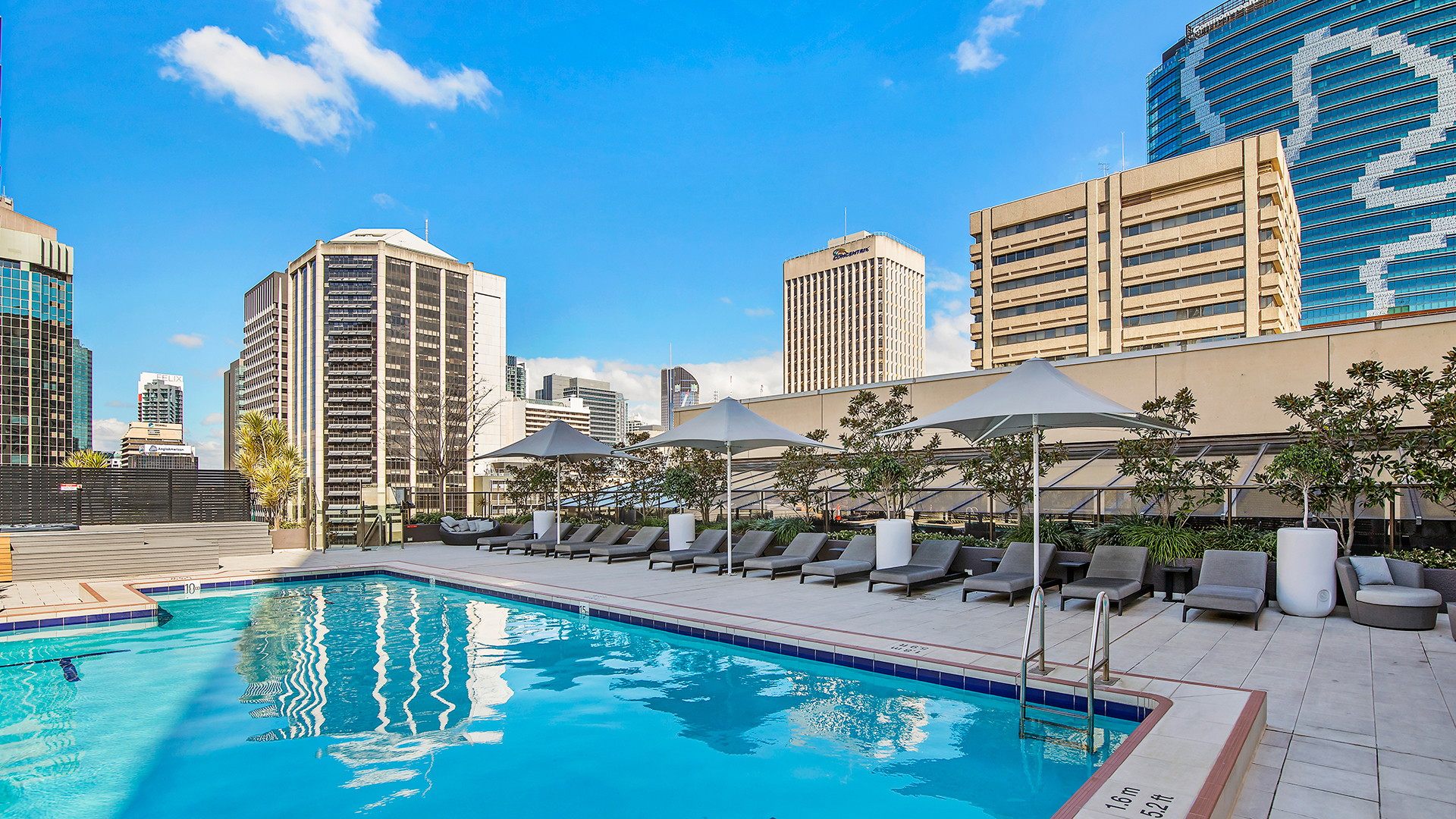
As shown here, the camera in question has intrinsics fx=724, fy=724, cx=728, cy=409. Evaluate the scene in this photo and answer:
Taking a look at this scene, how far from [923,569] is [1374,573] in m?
4.64

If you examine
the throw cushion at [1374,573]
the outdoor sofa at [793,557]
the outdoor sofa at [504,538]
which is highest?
the throw cushion at [1374,573]

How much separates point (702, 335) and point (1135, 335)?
36.2 m

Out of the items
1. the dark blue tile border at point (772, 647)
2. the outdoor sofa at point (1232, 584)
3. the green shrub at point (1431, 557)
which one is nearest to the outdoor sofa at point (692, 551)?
the dark blue tile border at point (772, 647)

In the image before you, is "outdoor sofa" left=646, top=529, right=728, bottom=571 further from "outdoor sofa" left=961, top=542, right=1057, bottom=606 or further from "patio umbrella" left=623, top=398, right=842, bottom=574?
"outdoor sofa" left=961, top=542, right=1057, bottom=606

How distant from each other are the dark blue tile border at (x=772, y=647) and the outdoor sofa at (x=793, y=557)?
126 inches

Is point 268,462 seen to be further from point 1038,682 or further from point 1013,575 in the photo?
point 1038,682

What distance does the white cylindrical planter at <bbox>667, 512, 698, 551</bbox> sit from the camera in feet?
44.8

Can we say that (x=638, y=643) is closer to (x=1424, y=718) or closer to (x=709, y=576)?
(x=709, y=576)

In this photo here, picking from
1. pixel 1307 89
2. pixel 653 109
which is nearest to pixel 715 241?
pixel 653 109

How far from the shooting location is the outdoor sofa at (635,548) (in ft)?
45.8

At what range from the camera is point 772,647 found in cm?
695

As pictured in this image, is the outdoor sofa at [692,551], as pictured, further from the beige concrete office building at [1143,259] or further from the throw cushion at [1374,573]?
the beige concrete office building at [1143,259]

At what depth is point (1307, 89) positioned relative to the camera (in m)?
77.4

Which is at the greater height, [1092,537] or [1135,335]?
[1135,335]
